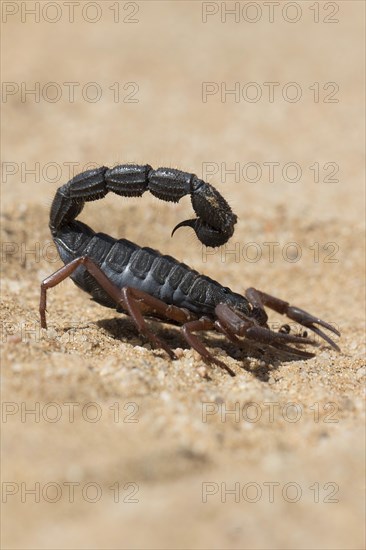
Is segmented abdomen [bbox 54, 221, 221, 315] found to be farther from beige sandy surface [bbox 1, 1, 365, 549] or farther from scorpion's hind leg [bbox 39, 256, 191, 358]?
beige sandy surface [bbox 1, 1, 365, 549]

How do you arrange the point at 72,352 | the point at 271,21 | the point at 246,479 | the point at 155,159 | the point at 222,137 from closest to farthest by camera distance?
1. the point at 246,479
2. the point at 72,352
3. the point at 155,159
4. the point at 222,137
5. the point at 271,21

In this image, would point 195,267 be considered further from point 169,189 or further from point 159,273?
point 169,189

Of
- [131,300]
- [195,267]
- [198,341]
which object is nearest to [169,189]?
[131,300]

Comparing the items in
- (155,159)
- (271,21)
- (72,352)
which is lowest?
(72,352)

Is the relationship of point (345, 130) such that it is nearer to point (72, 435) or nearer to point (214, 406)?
point (214, 406)

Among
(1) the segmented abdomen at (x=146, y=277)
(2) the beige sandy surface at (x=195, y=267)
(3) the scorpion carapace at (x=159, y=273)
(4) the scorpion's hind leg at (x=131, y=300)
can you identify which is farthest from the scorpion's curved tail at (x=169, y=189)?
(2) the beige sandy surface at (x=195, y=267)

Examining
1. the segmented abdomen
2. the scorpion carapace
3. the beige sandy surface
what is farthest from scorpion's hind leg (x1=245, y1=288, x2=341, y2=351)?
the segmented abdomen

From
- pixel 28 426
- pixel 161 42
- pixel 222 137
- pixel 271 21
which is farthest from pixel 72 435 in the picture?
pixel 271 21

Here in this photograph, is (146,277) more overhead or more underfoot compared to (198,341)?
more overhead
